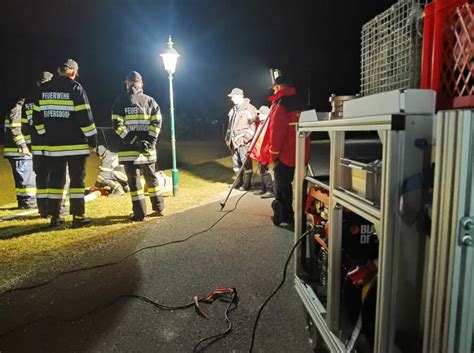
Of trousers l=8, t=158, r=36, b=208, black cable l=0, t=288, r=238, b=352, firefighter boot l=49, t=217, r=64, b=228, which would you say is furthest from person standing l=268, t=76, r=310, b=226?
trousers l=8, t=158, r=36, b=208

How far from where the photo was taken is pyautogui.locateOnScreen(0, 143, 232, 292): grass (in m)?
4.20

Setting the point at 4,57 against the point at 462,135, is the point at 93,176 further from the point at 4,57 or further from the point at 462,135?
the point at 4,57

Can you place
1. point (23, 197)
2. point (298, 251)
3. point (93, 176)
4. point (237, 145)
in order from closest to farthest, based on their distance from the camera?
point (298, 251) < point (23, 197) < point (237, 145) < point (93, 176)

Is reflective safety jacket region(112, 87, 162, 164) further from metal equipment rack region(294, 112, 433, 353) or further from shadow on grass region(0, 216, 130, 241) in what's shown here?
metal equipment rack region(294, 112, 433, 353)

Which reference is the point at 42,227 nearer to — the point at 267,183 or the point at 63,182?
the point at 63,182

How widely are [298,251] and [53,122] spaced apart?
436 centimetres

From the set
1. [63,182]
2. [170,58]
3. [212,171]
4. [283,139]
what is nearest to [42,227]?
[63,182]

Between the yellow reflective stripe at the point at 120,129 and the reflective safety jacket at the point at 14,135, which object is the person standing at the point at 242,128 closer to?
the yellow reflective stripe at the point at 120,129

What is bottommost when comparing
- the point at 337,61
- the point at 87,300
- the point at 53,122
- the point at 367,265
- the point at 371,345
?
the point at 87,300

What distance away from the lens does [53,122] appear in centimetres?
538

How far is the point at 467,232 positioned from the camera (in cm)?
122

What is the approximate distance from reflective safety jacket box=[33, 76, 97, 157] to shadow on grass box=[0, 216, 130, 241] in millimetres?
1179

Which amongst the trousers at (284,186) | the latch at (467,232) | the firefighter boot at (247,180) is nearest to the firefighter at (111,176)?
the firefighter boot at (247,180)

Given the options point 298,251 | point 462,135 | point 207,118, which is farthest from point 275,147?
point 207,118
